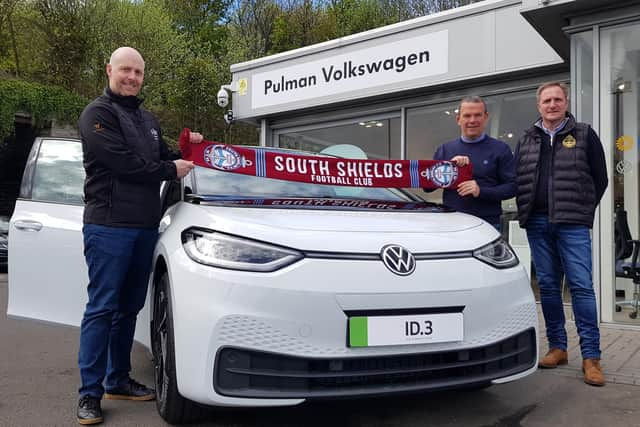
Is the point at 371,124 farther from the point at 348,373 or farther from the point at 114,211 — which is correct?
the point at 348,373

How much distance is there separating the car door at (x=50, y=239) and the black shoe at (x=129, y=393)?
0.46 metres

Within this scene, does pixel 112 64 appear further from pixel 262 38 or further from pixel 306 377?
pixel 262 38

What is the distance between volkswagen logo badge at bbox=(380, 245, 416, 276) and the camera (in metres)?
2.26

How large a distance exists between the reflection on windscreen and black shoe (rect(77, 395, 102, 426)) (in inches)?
45.0

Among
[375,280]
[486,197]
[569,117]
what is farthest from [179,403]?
[569,117]

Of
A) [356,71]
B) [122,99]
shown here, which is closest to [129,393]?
[122,99]

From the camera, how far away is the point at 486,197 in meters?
3.53

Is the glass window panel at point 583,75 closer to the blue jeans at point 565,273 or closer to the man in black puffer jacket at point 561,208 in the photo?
the man in black puffer jacket at point 561,208

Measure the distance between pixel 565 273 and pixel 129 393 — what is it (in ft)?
8.56

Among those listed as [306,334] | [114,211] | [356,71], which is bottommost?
[306,334]

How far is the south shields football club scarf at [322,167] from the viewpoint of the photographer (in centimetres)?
321

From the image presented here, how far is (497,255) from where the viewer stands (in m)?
2.61

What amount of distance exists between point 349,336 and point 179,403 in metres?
0.84

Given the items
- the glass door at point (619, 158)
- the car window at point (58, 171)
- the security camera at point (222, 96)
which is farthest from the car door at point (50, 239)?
the security camera at point (222, 96)
